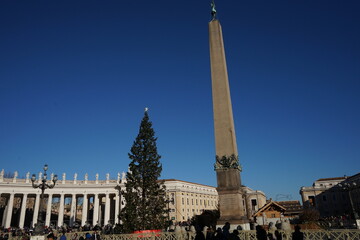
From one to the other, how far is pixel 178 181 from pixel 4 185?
38976 mm

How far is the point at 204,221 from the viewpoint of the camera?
35.8m

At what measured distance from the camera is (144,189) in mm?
28609

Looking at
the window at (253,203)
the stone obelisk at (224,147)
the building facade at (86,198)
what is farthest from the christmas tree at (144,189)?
the window at (253,203)

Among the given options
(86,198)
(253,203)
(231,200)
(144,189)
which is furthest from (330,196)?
(231,200)

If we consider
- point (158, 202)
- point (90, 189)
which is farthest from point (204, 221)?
A: point (90, 189)

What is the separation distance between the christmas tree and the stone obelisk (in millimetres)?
12149

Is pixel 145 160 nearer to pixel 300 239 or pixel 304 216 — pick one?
pixel 304 216

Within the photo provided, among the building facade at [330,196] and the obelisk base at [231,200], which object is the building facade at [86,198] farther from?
the obelisk base at [231,200]

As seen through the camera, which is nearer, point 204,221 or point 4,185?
point 204,221

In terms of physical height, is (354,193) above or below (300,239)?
above

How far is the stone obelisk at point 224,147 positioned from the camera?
596 inches

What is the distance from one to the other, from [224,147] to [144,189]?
14.9 meters

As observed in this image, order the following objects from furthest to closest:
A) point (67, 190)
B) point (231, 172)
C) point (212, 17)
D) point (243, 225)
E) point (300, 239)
Answer: 1. point (67, 190)
2. point (212, 17)
3. point (231, 172)
4. point (243, 225)
5. point (300, 239)

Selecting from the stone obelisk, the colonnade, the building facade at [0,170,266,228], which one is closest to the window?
the building facade at [0,170,266,228]
